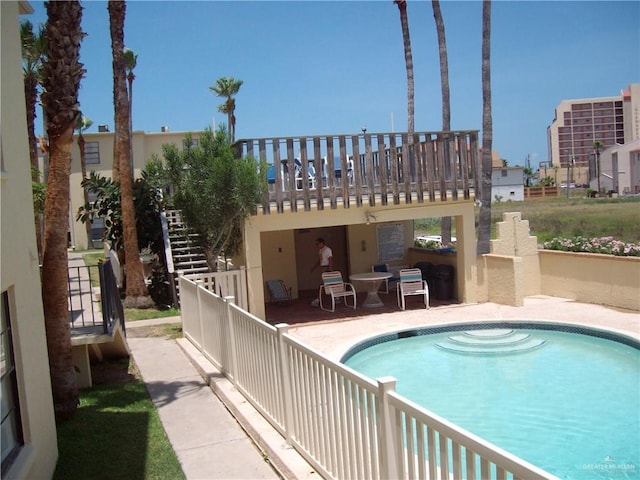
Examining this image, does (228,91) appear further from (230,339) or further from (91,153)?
(230,339)

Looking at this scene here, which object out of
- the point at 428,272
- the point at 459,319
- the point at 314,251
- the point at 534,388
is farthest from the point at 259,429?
the point at 314,251

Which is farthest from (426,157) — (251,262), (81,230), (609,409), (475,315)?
(81,230)

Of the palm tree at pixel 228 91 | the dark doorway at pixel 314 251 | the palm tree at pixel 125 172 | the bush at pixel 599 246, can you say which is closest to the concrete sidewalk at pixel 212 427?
the palm tree at pixel 125 172

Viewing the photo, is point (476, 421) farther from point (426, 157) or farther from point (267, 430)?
point (426, 157)

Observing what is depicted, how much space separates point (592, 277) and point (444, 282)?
3.48m

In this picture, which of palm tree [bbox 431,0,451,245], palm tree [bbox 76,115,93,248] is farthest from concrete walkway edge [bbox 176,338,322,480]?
palm tree [bbox 76,115,93,248]

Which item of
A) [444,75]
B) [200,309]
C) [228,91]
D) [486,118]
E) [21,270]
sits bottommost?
[200,309]

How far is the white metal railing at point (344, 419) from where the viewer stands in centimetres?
302

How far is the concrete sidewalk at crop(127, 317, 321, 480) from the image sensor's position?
5.41 meters

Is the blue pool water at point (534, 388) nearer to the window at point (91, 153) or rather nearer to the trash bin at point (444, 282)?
the trash bin at point (444, 282)

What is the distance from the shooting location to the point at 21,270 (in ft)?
14.9

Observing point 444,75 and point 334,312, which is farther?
point 444,75

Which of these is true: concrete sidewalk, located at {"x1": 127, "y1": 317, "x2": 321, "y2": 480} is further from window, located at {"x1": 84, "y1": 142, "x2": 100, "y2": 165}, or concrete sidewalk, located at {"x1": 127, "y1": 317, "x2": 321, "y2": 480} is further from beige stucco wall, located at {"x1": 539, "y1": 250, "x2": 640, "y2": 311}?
window, located at {"x1": 84, "y1": 142, "x2": 100, "y2": 165}

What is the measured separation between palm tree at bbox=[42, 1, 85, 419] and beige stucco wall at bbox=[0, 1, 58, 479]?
1.56 m
